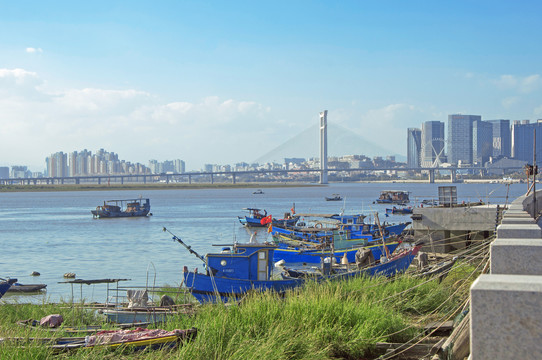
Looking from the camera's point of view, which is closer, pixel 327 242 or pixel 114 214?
pixel 327 242

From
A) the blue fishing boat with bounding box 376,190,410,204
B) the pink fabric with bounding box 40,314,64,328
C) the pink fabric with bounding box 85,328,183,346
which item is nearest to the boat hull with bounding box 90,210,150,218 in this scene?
the blue fishing boat with bounding box 376,190,410,204

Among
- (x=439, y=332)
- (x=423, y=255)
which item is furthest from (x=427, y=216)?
(x=439, y=332)

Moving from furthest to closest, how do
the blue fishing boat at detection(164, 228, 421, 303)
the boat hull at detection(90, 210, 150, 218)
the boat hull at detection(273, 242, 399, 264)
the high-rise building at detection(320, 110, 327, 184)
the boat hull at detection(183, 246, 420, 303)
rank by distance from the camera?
the high-rise building at detection(320, 110, 327, 184), the boat hull at detection(90, 210, 150, 218), the boat hull at detection(273, 242, 399, 264), the blue fishing boat at detection(164, 228, 421, 303), the boat hull at detection(183, 246, 420, 303)

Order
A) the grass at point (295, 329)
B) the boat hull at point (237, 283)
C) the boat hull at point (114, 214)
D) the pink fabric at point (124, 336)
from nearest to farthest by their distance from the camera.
→ the grass at point (295, 329)
the pink fabric at point (124, 336)
the boat hull at point (237, 283)
the boat hull at point (114, 214)

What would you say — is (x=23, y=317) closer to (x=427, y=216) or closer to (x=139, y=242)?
(x=427, y=216)

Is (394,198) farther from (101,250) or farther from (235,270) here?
(235,270)

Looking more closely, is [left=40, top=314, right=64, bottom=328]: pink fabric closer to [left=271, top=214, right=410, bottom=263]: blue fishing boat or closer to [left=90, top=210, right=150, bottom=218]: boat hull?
[left=271, top=214, right=410, bottom=263]: blue fishing boat

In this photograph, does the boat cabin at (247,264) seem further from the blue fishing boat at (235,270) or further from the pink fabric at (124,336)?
the pink fabric at (124,336)

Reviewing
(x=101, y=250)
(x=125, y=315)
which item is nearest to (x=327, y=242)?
(x=125, y=315)

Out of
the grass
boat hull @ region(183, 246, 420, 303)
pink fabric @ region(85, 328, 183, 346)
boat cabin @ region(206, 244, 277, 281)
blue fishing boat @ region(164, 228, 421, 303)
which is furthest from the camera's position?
boat cabin @ region(206, 244, 277, 281)

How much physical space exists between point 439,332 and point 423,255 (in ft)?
25.4

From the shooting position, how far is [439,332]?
9562 millimetres

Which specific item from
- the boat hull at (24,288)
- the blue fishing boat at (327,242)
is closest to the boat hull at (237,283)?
the blue fishing boat at (327,242)

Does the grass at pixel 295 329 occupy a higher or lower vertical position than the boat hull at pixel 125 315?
higher
